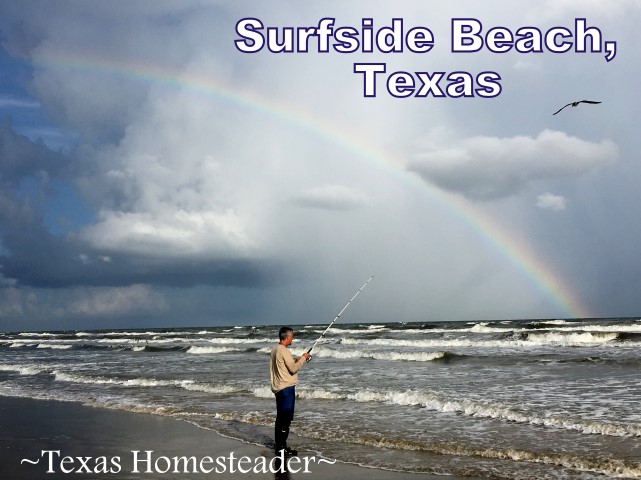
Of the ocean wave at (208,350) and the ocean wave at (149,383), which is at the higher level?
the ocean wave at (149,383)

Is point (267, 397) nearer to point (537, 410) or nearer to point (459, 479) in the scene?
point (537, 410)

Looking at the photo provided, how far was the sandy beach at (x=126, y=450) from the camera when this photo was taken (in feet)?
23.7

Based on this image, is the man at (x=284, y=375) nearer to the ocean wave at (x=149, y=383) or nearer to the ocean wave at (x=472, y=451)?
the ocean wave at (x=472, y=451)

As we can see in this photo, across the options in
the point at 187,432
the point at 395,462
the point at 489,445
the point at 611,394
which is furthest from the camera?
the point at 611,394

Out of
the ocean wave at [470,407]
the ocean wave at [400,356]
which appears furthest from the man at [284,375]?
the ocean wave at [400,356]

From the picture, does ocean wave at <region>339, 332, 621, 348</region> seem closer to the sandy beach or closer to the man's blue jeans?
the sandy beach

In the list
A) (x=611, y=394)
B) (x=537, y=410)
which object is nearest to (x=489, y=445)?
(x=537, y=410)

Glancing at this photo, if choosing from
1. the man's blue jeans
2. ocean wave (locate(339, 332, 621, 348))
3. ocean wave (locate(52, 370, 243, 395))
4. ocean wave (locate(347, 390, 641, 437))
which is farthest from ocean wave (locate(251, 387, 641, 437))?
ocean wave (locate(339, 332, 621, 348))

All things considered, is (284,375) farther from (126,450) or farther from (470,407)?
(470,407)

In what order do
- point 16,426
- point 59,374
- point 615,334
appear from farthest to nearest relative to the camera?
point 615,334, point 59,374, point 16,426

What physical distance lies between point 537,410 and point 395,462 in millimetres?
4518

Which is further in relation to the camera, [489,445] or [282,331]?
[489,445]

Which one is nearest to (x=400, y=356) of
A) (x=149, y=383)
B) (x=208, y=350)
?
(x=149, y=383)

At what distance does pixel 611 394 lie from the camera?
13008 millimetres
